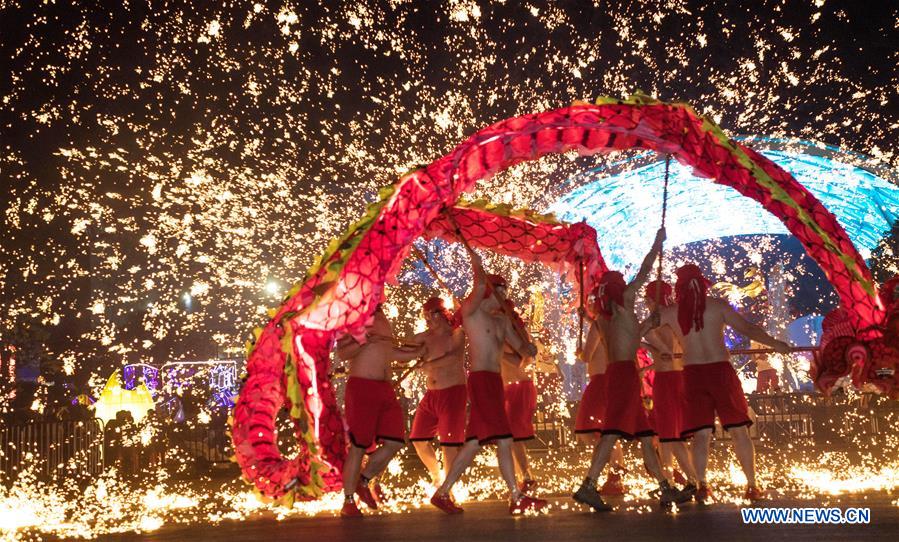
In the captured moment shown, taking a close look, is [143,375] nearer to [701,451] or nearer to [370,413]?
[370,413]

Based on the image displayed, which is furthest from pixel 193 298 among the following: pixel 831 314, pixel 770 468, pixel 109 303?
pixel 831 314

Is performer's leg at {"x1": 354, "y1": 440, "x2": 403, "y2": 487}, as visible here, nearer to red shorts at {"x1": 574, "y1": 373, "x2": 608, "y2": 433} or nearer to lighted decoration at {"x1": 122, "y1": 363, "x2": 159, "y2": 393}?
red shorts at {"x1": 574, "y1": 373, "x2": 608, "y2": 433}

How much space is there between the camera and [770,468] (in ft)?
40.5

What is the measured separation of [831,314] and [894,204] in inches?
494

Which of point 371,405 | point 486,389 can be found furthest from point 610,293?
point 371,405

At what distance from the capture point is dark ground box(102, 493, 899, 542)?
625 cm

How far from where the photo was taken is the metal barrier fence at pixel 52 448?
46.8ft

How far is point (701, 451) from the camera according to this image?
8.52m

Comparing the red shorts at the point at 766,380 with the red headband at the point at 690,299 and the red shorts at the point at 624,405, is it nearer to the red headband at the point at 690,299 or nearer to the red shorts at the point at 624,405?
the red headband at the point at 690,299

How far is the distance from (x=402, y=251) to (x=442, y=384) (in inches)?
65.9

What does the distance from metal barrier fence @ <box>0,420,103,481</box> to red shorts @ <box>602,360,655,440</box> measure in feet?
31.5

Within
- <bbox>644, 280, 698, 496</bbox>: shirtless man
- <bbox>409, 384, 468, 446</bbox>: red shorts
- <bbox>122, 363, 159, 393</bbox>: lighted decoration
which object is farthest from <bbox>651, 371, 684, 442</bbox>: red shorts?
<bbox>122, 363, 159, 393</bbox>: lighted decoration

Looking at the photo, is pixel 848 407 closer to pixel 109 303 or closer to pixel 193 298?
pixel 109 303

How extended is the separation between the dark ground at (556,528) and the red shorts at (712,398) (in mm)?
758
